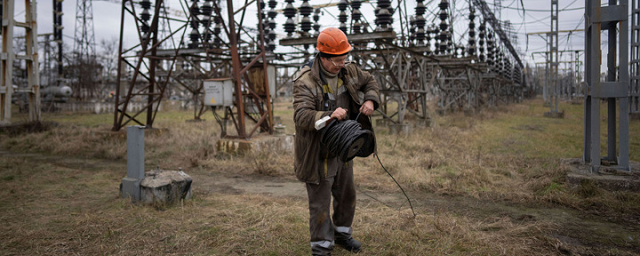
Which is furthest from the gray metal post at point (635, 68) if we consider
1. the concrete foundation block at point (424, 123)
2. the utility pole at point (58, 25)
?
the utility pole at point (58, 25)

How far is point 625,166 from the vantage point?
6.36 metres

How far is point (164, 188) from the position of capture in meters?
5.64

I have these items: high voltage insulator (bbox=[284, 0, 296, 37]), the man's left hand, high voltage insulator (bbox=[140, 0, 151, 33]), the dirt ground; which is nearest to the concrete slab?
the dirt ground

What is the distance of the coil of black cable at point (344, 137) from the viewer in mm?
3271

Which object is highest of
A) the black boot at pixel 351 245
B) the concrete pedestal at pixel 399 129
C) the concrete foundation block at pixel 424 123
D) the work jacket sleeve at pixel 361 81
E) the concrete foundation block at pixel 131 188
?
the work jacket sleeve at pixel 361 81

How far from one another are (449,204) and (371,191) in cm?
128

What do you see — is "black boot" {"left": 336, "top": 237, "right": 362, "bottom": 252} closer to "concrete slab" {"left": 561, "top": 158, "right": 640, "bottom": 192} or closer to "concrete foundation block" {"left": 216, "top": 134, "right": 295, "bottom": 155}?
"concrete slab" {"left": 561, "top": 158, "right": 640, "bottom": 192}

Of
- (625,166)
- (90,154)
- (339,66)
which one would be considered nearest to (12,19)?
(90,154)

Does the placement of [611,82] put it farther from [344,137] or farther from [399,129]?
[399,129]

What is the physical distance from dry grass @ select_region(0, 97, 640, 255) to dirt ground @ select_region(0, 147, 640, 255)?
0.07 ft

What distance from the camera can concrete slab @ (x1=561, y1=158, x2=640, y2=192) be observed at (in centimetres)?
591

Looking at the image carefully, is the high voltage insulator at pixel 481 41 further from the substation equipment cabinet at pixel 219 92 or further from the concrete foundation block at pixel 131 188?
the concrete foundation block at pixel 131 188

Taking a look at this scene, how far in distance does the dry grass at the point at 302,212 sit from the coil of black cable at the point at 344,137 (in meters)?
1.16

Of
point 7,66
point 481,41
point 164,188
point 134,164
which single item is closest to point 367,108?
point 164,188
